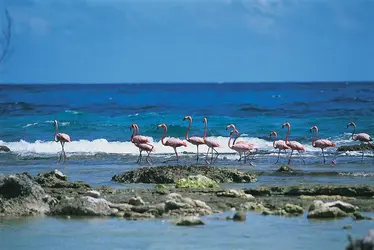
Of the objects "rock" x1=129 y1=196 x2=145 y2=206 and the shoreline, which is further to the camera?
"rock" x1=129 y1=196 x2=145 y2=206

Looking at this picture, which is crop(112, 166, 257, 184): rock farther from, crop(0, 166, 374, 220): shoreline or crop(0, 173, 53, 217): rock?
crop(0, 173, 53, 217): rock

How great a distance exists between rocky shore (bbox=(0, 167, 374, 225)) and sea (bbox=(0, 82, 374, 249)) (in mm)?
344

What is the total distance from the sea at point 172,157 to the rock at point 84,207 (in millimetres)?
341

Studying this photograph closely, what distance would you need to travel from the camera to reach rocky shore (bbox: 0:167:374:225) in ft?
38.8

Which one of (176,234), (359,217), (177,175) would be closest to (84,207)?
(176,234)

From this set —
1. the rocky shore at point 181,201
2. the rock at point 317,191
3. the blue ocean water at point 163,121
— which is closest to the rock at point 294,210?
the rocky shore at point 181,201

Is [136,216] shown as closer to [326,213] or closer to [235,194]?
[235,194]

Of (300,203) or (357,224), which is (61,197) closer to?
(300,203)

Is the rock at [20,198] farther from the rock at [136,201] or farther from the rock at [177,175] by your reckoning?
the rock at [177,175]

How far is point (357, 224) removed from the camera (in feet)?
36.1

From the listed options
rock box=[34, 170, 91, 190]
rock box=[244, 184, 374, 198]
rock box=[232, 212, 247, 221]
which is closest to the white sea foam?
rock box=[34, 170, 91, 190]

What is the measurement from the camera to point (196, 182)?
15.2m

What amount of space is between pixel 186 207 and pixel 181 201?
0.51 ft

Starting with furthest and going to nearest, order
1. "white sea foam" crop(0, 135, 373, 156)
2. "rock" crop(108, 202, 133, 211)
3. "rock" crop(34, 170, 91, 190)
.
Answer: "white sea foam" crop(0, 135, 373, 156) < "rock" crop(34, 170, 91, 190) < "rock" crop(108, 202, 133, 211)
